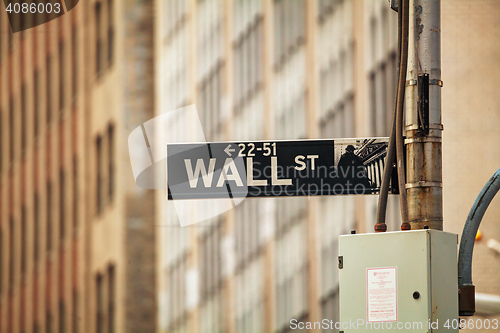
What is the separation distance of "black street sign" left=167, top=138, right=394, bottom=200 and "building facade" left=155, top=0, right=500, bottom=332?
89 centimetres

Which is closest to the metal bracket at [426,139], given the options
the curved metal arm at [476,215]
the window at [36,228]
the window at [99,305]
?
the curved metal arm at [476,215]

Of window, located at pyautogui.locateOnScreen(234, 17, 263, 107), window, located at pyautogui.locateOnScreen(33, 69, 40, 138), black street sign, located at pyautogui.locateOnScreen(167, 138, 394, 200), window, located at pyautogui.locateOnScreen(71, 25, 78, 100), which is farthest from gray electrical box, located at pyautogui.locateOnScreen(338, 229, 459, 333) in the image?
window, located at pyautogui.locateOnScreen(33, 69, 40, 138)

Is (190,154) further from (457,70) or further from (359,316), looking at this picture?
(457,70)

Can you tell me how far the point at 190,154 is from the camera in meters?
3.96

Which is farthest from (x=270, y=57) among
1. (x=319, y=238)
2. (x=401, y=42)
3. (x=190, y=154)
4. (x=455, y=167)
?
(x=401, y=42)

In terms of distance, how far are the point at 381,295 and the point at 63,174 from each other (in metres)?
3.56

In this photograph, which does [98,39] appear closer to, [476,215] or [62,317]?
[62,317]

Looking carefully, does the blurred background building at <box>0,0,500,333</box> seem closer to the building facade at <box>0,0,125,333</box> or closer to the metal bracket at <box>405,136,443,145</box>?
the building facade at <box>0,0,125,333</box>

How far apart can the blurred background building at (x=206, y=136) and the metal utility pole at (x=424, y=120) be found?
2341 millimetres

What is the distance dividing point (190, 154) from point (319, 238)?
152 cm

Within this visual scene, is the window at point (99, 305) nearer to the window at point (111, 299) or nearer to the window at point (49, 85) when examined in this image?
the window at point (111, 299)

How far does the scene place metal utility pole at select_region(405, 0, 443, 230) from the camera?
92.7 inches

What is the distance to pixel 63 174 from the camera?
489 cm

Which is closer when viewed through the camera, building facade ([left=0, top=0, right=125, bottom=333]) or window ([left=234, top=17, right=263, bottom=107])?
building facade ([left=0, top=0, right=125, bottom=333])
